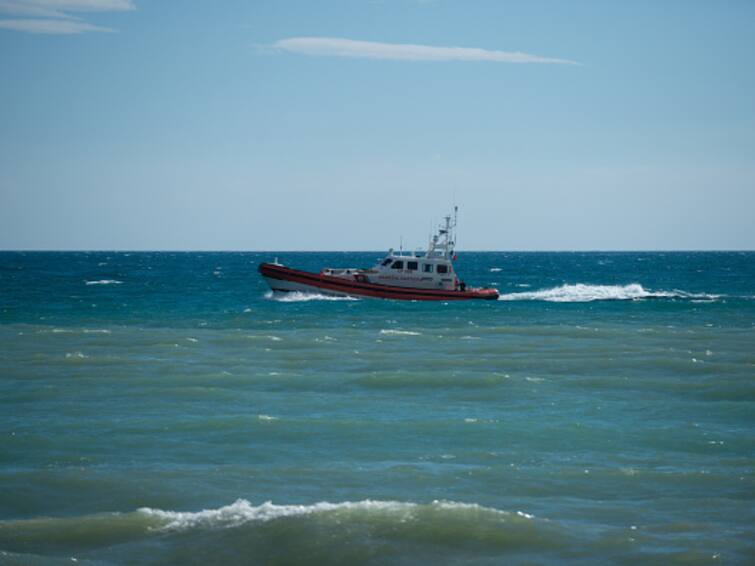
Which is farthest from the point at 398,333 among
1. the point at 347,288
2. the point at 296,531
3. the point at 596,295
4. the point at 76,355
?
the point at 596,295

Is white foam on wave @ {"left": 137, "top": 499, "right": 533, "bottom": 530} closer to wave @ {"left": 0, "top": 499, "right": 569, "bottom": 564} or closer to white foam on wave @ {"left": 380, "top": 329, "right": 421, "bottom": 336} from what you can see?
wave @ {"left": 0, "top": 499, "right": 569, "bottom": 564}

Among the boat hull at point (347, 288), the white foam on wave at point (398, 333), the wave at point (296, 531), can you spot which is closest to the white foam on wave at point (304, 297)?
the boat hull at point (347, 288)

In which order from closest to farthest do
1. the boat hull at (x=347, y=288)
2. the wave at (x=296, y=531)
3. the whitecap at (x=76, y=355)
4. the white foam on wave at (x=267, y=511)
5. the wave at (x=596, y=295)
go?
1. the wave at (x=296, y=531)
2. the white foam on wave at (x=267, y=511)
3. the whitecap at (x=76, y=355)
4. the boat hull at (x=347, y=288)
5. the wave at (x=596, y=295)

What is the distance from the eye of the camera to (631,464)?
12.9 metres

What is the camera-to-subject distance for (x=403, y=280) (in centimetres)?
4444

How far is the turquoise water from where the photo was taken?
9758 mm

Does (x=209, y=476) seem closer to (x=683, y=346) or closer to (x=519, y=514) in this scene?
(x=519, y=514)

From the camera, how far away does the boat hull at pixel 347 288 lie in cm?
4419

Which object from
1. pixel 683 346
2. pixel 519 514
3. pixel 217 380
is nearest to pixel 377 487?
pixel 519 514

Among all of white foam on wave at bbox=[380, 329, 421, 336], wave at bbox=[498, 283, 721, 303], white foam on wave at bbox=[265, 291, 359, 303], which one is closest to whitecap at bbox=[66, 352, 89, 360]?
white foam on wave at bbox=[380, 329, 421, 336]

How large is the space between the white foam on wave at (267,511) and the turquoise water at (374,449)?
4 cm

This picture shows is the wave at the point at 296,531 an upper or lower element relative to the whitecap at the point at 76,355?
lower

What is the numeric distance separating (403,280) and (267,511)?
112 feet

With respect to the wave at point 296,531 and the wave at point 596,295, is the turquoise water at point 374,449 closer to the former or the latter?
the wave at point 296,531
